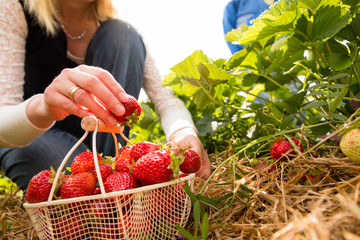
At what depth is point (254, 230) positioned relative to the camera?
20.9 inches

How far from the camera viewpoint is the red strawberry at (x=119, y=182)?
56 cm

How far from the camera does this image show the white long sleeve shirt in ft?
2.99

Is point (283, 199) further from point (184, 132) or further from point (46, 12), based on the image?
point (46, 12)

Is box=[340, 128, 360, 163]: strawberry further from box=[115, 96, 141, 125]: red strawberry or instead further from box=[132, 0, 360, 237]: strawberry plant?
box=[115, 96, 141, 125]: red strawberry

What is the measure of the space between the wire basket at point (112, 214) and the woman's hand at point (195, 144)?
28cm

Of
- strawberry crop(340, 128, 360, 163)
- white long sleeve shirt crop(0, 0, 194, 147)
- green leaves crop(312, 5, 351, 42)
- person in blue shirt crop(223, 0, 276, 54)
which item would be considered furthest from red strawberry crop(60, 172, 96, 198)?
person in blue shirt crop(223, 0, 276, 54)

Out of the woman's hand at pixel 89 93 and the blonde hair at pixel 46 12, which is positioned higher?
the blonde hair at pixel 46 12

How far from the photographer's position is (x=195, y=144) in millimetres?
935

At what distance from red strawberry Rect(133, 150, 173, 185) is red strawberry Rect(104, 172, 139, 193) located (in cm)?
2

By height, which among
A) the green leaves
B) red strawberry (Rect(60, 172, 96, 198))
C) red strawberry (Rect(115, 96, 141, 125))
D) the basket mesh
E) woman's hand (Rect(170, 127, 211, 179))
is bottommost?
woman's hand (Rect(170, 127, 211, 179))

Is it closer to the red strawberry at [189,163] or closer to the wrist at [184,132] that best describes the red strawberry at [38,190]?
the red strawberry at [189,163]

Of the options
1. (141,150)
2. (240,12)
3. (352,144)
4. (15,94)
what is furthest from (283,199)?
(240,12)

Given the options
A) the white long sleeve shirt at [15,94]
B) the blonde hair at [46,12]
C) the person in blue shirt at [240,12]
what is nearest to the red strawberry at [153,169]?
the white long sleeve shirt at [15,94]

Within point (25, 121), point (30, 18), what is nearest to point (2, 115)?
point (25, 121)
